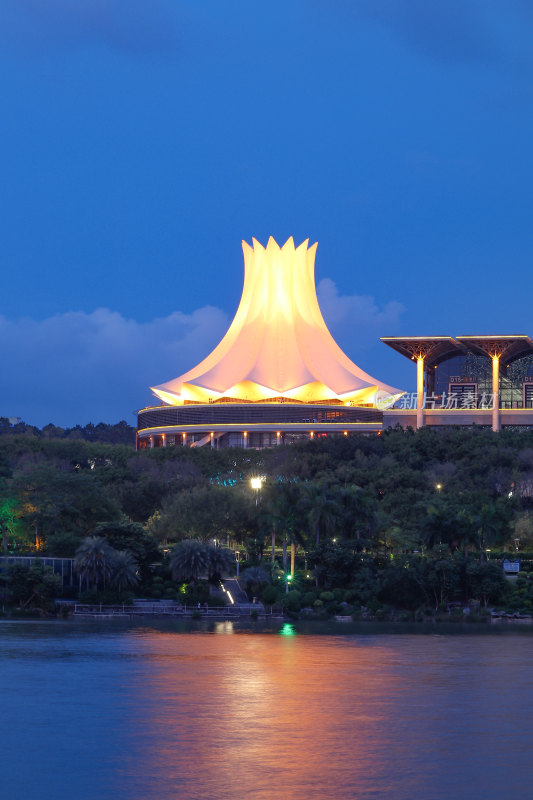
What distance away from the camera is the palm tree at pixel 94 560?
159 feet

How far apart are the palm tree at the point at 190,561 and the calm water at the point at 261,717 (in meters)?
8.82

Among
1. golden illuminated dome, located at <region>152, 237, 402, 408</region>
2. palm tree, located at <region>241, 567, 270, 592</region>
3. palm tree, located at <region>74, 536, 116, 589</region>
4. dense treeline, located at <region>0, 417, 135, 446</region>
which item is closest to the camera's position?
palm tree, located at <region>74, 536, 116, 589</region>

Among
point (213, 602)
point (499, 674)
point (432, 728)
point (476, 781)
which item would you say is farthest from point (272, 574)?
point (476, 781)

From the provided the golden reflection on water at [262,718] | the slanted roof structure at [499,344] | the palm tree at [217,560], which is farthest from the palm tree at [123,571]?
the slanted roof structure at [499,344]

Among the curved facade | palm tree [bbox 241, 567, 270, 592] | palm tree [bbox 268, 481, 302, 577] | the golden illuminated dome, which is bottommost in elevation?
palm tree [bbox 241, 567, 270, 592]

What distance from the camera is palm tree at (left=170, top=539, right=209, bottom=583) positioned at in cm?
4962

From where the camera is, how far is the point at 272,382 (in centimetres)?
8800

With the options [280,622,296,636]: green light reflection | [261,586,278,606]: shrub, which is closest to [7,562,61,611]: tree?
[261,586,278,606]: shrub

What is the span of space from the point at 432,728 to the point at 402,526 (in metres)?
33.5

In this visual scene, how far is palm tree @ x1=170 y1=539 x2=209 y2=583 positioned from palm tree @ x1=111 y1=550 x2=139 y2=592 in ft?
5.29

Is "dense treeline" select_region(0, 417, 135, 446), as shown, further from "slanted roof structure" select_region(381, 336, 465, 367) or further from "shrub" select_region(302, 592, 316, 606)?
"shrub" select_region(302, 592, 316, 606)

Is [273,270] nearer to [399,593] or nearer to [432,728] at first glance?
[399,593]

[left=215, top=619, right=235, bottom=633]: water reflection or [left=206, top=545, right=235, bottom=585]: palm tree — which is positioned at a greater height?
[left=206, top=545, right=235, bottom=585]: palm tree

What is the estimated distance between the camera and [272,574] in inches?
2055
